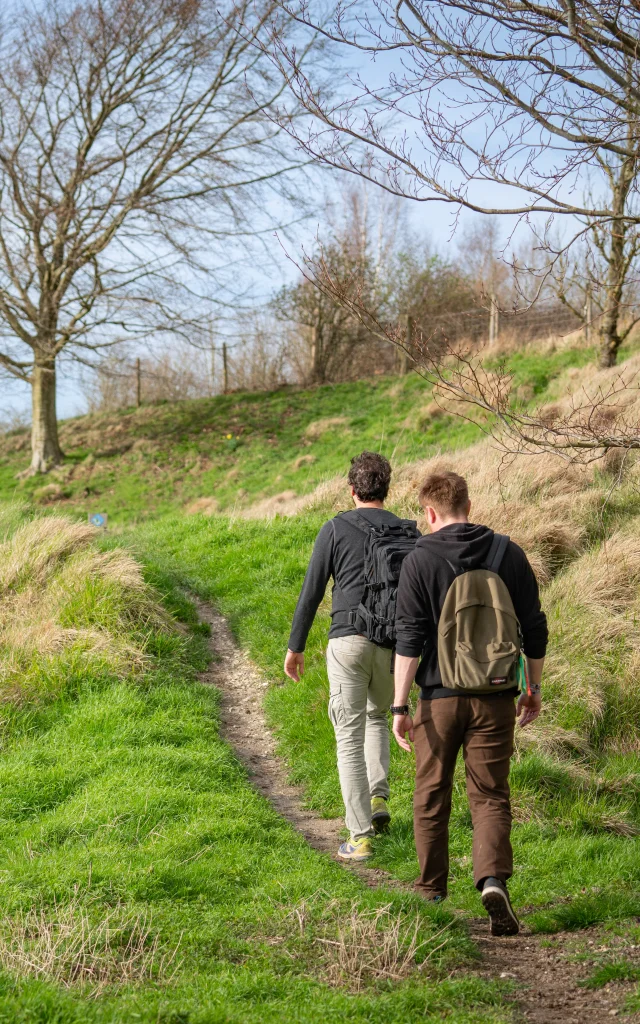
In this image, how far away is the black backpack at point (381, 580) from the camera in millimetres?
4770

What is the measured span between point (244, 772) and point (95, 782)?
3.57ft

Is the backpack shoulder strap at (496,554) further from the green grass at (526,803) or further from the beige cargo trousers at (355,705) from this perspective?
the green grass at (526,803)

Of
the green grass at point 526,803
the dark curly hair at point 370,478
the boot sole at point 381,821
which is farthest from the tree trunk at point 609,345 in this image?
the boot sole at point 381,821

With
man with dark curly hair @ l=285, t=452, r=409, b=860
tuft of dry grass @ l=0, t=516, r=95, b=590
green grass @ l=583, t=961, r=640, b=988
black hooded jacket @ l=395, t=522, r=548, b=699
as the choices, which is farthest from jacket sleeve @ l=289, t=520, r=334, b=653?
tuft of dry grass @ l=0, t=516, r=95, b=590

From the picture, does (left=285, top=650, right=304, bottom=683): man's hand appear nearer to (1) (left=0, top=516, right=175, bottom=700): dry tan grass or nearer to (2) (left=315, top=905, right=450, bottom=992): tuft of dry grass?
(2) (left=315, top=905, right=450, bottom=992): tuft of dry grass

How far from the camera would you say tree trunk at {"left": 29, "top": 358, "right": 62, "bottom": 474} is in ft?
73.3

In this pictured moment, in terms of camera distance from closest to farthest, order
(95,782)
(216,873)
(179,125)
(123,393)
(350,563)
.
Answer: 1. (216,873)
2. (350,563)
3. (95,782)
4. (179,125)
5. (123,393)

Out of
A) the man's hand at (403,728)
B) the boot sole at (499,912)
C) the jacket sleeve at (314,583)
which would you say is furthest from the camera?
the jacket sleeve at (314,583)

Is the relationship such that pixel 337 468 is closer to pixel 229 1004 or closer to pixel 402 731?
pixel 402 731

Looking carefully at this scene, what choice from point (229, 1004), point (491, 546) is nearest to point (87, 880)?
point (229, 1004)

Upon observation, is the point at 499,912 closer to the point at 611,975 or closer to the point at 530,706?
the point at 611,975

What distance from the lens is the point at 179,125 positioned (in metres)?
20.5

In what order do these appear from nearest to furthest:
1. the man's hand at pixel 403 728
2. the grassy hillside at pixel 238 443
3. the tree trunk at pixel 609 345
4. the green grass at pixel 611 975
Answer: the green grass at pixel 611 975 < the man's hand at pixel 403 728 < the tree trunk at pixel 609 345 < the grassy hillside at pixel 238 443

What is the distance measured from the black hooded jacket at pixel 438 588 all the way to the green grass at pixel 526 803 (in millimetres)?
1260
